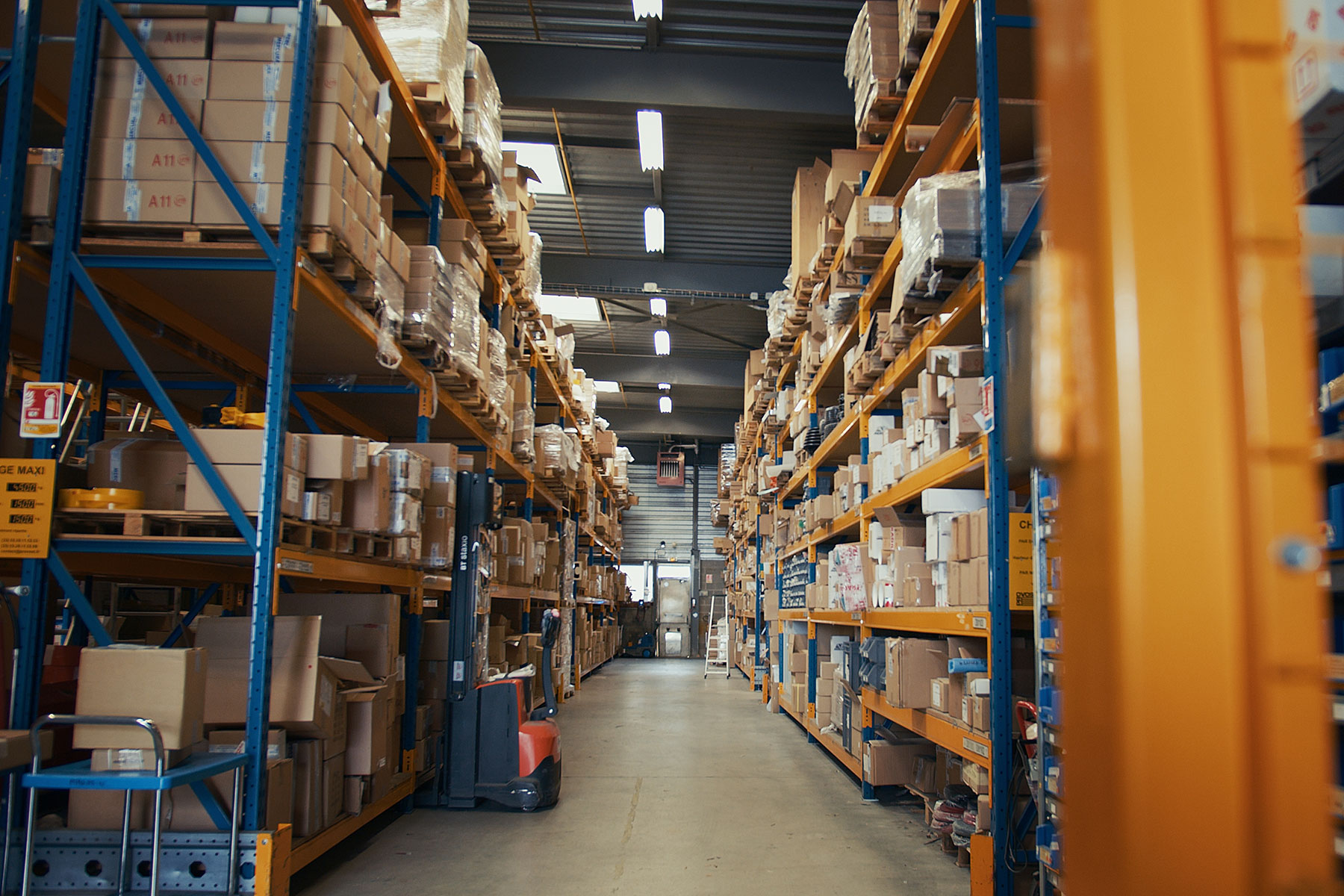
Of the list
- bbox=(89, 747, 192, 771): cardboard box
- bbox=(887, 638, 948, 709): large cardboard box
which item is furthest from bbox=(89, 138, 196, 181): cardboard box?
bbox=(887, 638, 948, 709): large cardboard box

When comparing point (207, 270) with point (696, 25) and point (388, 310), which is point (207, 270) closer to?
point (388, 310)

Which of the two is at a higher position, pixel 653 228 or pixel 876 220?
pixel 653 228

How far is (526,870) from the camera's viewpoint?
4.63m

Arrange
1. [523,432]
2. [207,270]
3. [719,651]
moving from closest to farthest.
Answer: [207,270] → [523,432] → [719,651]

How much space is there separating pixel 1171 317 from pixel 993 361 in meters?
3.27

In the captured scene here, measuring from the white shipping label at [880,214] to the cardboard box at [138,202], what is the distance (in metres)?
4.01

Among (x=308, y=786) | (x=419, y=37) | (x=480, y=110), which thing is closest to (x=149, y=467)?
(x=308, y=786)

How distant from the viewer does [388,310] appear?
16.4ft

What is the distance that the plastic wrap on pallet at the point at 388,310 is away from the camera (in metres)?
4.87

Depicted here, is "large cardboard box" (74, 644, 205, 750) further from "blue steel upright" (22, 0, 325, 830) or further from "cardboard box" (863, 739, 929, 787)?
"cardboard box" (863, 739, 929, 787)

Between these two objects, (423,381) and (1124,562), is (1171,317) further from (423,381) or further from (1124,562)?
(423,381)

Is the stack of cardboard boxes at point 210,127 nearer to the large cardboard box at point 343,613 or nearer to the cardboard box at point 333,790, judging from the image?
the large cardboard box at point 343,613

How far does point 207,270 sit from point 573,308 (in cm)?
1181

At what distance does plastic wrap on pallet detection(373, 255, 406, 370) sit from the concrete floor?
2721mm
